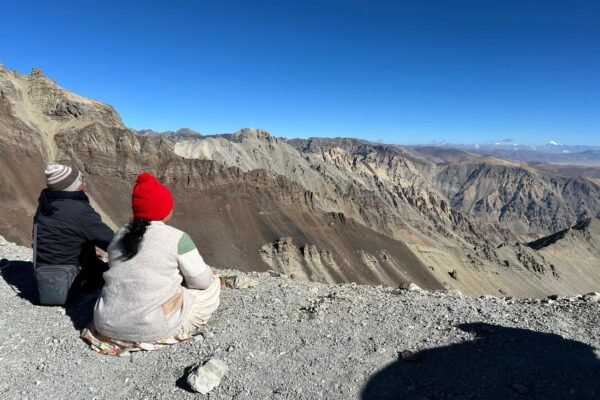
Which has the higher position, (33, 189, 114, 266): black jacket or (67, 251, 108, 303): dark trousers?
(33, 189, 114, 266): black jacket

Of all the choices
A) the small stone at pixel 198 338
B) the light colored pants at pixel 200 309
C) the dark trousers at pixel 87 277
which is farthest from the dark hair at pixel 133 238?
the dark trousers at pixel 87 277

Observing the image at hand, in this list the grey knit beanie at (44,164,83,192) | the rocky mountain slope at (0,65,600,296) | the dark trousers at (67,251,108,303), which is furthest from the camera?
the rocky mountain slope at (0,65,600,296)

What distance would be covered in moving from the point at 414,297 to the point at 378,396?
147 inches

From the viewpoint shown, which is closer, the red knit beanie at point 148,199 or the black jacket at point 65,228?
the red knit beanie at point 148,199

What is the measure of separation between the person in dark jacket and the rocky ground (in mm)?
827

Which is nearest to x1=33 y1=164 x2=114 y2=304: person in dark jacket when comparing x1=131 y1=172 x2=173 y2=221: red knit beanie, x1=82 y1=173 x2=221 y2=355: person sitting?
x1=82 y1=173 x2=221 y2=355: person sitting

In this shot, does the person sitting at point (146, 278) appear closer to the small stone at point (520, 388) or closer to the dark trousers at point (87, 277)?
the dark trousers at point (87, 277)

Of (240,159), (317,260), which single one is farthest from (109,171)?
(240,159)

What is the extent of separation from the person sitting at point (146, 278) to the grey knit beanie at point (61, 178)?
5.37 feet

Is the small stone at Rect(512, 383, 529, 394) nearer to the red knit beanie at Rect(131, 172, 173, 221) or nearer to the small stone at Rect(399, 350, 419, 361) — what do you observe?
the small stone at Rect(399, 350, 419, 361)

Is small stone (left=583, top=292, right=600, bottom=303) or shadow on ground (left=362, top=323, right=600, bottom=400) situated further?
small stone (left=583, top=292, right=600, bottom=303)

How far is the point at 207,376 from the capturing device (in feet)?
17.0

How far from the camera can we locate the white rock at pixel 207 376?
510 cm

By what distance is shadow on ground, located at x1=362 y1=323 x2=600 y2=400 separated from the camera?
16.4ft
